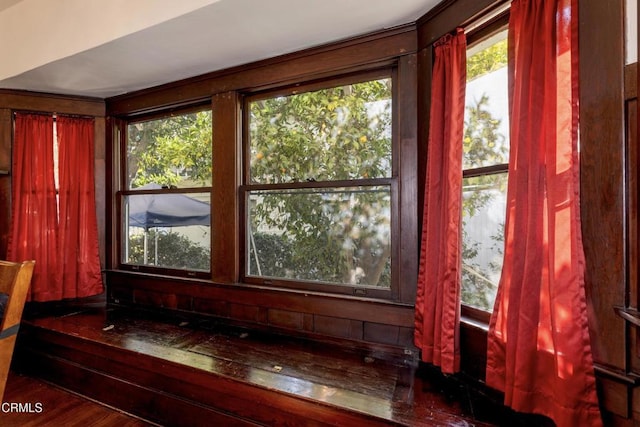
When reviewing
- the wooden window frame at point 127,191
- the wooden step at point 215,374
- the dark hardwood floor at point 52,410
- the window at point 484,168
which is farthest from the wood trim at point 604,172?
the wooden window frame at point 127,191

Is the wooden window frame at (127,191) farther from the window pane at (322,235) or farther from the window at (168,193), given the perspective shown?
the window pane at (322,235)

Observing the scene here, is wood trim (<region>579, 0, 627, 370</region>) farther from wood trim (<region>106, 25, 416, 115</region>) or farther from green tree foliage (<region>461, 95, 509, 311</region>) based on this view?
wood trim (<region>106, 25, 416, 115</region>)

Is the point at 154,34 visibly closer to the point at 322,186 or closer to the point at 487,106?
the point at 322,186

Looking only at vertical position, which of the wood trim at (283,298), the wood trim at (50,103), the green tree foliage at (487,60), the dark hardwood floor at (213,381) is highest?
the wood trim at (50,103)

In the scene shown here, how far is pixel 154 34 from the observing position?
6.02 feet

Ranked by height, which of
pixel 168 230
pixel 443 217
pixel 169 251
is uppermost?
pixel 443 217

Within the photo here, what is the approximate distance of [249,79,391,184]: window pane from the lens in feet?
6.51

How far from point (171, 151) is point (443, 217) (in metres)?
2.19

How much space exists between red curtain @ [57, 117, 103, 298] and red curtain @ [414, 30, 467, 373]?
2660 millimetres

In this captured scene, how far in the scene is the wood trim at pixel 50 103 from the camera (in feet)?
8.63

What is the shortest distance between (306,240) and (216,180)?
0.81m

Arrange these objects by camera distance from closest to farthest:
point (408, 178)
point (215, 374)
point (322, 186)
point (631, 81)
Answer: point (631, 81) < point (215, 374) < point (408, 178) < point (322, 186)

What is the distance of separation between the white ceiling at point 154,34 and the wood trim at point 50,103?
0.24 feet

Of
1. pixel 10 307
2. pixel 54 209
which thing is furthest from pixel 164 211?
pixel 10 307
